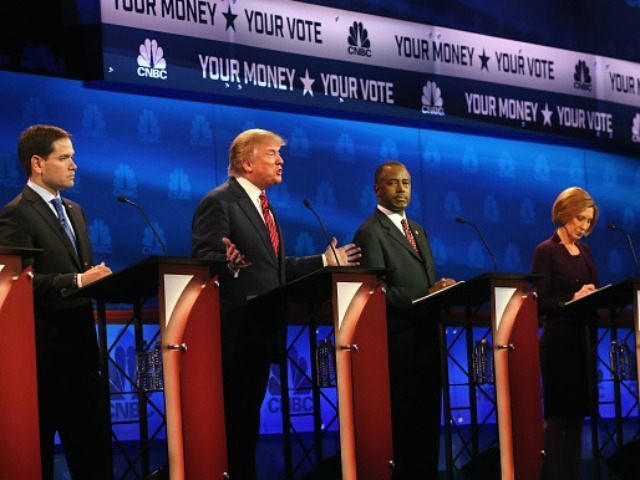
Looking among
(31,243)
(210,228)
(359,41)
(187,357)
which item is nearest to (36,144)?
(31,243)

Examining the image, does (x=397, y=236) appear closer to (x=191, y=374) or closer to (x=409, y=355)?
(x=409, y=355)

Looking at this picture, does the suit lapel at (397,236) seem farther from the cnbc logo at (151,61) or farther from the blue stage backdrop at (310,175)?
the blue stage backdrop at (310,175)

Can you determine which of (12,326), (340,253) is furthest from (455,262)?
(12,326)

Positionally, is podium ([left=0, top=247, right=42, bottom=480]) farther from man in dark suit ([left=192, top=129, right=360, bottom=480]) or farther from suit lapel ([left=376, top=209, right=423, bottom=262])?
suit lapel ([left=376, top=209, right=423, bottom=262])

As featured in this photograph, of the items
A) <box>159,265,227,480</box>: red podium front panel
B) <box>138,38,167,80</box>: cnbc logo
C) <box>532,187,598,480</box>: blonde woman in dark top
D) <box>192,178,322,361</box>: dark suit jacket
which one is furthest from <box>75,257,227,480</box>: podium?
<box>138,38,167,80</box>: cnbc logo

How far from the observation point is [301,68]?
7.88 metres

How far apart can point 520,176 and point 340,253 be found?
467 cm

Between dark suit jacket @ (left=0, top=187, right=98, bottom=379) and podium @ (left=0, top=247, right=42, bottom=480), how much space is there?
1.07 feet

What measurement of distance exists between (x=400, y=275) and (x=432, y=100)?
2836mm

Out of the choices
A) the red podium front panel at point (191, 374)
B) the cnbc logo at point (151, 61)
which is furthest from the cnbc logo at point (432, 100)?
the red podium front panel at point (191, 374)

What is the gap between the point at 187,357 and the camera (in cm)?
459

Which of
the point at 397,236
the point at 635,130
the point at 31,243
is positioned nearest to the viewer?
the point at 31,243

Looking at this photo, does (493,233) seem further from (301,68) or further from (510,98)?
(301,68)

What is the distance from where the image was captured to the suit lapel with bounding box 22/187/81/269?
479cm
